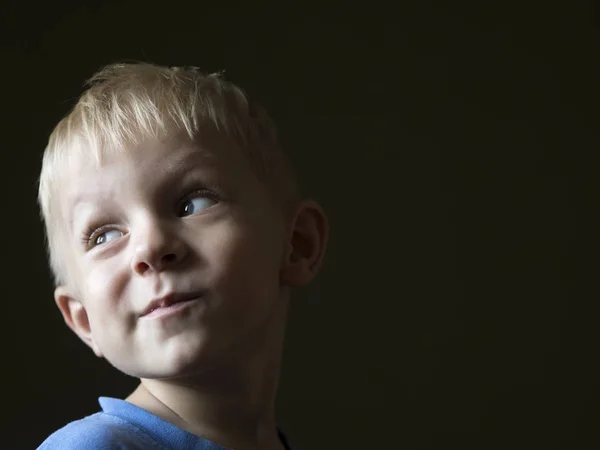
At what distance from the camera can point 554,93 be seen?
6.86 feet

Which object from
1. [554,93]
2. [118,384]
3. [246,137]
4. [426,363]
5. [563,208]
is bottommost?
[426,363]

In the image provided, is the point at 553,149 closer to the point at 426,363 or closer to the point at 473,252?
the point at 473,252

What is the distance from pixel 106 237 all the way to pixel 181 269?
0.31ft

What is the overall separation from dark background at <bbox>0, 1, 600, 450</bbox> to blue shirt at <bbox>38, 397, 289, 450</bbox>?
0.94 m

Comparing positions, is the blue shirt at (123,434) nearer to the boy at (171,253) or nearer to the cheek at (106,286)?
the boy at (171,253)

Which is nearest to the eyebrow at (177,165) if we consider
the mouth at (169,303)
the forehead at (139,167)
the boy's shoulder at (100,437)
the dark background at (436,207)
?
the forehead at (139,167)

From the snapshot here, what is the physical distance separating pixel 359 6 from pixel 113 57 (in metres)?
0.54

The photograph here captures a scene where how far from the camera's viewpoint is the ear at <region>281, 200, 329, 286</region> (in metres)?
1.13

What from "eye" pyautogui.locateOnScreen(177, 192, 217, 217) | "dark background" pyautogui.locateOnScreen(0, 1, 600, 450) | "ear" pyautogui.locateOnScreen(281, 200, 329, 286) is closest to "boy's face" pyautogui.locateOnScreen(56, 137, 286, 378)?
"eye" pyautogui.locateOnScreen(177, 192, 217, 217)

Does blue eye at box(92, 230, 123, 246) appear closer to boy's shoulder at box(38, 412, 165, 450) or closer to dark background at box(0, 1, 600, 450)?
boy's shoulder at box(38, 412, 165, 450)

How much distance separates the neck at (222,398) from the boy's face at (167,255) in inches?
1.6

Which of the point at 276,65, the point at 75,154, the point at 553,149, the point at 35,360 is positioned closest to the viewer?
the point at 75,154

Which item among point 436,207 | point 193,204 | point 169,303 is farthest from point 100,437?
point 436,207

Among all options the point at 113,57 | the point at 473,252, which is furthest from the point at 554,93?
the point at 113,57
